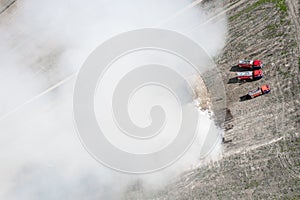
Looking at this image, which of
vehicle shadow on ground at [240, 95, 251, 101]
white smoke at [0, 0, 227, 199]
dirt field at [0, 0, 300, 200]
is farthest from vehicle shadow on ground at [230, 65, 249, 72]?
vehicle shadow on ground at [240, 95, 251, 101]

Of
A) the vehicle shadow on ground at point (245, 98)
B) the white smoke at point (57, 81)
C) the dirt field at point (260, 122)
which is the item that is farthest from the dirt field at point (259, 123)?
the white smoke at point (57, 81)

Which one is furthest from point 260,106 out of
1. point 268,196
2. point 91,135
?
point 91,135

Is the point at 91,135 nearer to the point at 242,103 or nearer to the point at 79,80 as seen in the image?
the point at 79,80

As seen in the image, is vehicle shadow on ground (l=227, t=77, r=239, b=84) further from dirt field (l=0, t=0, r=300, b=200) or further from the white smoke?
the white smoke

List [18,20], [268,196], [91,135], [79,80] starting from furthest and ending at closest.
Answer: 1. [18,20]
2. [79,80]
3. [91,135]
4. [268,196]

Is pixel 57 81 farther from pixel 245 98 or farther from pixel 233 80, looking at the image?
pixel 245 98

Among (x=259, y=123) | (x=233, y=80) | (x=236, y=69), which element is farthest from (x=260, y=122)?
(x=236, y=69)

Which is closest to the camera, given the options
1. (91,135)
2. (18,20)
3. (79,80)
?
(91,135)

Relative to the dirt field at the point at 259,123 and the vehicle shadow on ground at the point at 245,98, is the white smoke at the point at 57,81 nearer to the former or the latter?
the dirt field at the point at 259,123
